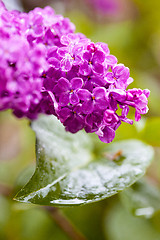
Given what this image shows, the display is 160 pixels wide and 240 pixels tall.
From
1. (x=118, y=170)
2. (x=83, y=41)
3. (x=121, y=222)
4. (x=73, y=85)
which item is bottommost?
(x=121, y=222)

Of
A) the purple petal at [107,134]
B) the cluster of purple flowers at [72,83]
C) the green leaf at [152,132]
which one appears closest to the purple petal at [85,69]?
the cluster of purple flowers at [72,83]

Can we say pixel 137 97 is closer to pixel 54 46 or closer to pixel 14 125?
pixel 54 46

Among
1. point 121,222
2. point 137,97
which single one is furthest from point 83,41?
point 121,222

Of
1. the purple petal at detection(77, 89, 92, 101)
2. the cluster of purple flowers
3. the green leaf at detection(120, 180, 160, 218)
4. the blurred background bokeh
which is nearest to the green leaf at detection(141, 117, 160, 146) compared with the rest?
the blurred background bokeh

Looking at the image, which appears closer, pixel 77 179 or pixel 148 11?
pixel 77 179

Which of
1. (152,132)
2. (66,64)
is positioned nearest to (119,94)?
(66,64)

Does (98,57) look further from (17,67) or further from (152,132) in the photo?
(152,132)
